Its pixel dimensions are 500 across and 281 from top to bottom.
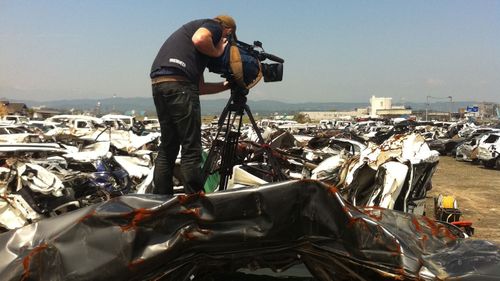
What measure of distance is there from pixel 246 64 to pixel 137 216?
2.35 metres

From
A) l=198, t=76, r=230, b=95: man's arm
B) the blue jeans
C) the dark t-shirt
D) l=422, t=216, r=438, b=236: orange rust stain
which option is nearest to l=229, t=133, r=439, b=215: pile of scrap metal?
l=198, t=76, r=230, b=95: man's arm

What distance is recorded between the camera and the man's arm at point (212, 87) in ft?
13.0

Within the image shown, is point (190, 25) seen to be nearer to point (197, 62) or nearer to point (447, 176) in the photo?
point (197, 62)

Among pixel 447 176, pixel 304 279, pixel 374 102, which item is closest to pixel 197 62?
pixel 304 279

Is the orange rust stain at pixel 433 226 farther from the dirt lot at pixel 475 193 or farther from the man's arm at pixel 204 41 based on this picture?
the dirt lot at pixel 475 193

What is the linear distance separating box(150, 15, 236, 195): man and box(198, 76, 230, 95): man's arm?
414 millimetres

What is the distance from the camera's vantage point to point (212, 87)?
4.02 m

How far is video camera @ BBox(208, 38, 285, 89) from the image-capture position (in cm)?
364

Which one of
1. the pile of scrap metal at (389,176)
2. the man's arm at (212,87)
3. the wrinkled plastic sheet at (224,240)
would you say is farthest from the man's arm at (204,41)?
the wrinkled plastic sheet at (224,240)

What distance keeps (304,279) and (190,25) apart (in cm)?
212

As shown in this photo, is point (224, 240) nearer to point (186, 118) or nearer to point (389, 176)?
point (186, 118)

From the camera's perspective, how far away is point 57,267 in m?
1.57

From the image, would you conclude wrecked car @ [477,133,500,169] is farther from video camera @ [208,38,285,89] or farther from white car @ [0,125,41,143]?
video camera @ [208,38,285,89]

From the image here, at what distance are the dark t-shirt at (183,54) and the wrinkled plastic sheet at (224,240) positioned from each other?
5.67 feet
